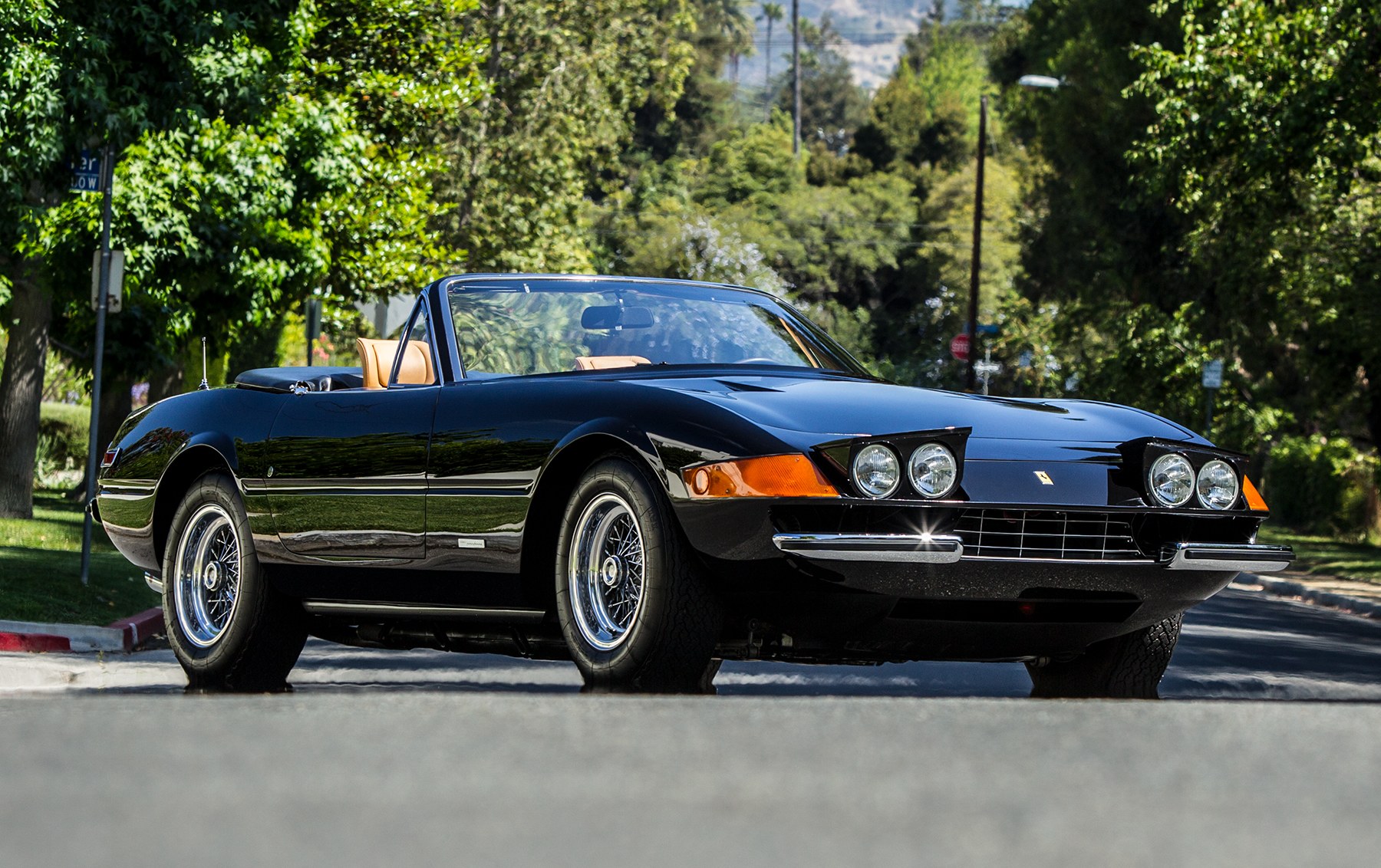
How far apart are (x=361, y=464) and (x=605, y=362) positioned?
3.09 feet

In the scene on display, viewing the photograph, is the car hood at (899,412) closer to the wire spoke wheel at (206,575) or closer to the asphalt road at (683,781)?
the asphalt road at (683,781)

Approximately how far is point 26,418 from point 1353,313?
16124 mm

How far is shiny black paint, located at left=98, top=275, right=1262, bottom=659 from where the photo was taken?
19.3 feet

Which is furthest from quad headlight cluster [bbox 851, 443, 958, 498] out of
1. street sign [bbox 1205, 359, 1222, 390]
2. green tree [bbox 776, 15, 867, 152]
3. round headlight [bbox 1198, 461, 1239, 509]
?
green tree [bbox 776, 15, 867, 152]

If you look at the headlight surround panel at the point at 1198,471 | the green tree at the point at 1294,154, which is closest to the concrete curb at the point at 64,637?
the headlight surround panel at the point at 1198,471

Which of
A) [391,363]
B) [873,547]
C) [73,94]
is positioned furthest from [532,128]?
[873,547]

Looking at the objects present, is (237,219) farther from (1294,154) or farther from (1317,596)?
(1317,596)

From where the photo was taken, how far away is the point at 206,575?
8008 millimetres

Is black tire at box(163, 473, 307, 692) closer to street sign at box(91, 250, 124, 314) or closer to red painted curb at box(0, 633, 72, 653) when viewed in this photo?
red painted curb at box(0, 633, 72, 653)

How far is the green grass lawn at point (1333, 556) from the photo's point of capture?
23.6m

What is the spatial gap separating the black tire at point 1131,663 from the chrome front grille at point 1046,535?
664 millimetres

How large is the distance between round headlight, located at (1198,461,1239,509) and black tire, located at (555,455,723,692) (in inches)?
65.6

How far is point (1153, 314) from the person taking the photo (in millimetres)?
36031

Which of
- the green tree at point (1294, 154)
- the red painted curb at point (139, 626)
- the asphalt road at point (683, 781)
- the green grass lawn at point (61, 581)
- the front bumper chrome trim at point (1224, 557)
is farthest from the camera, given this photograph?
the green tree at point (1294, 154)
